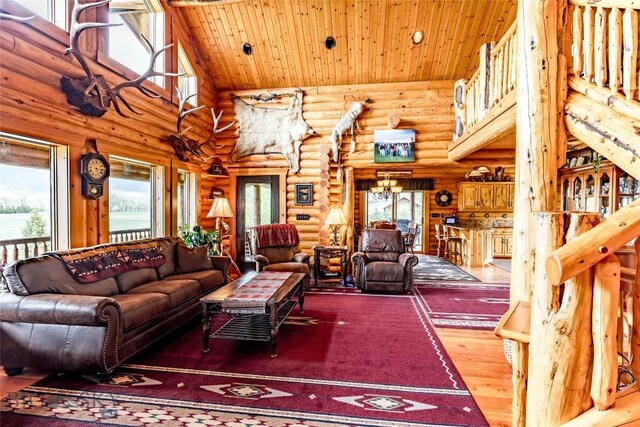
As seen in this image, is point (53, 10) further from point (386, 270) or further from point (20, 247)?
point (386, 270)

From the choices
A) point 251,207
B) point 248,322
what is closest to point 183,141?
point 251,207

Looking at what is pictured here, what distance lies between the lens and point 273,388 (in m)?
2.39

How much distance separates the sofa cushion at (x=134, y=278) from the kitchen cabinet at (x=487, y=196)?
8.60 m

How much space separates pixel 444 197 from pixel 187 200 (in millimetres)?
7580

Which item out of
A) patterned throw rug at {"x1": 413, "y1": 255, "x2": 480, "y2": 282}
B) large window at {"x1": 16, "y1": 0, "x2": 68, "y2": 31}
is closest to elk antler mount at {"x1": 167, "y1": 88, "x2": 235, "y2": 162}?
large window at {"x1": 16, "y1": 0, "x2": 68, "y2": 31}

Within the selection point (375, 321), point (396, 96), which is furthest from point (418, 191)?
point (375, 321)

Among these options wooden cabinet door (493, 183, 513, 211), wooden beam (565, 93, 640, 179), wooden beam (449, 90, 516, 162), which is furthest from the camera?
wooden cabinet door (493, 183, 513, 211)

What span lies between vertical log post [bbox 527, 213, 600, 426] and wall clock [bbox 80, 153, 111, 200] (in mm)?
4170

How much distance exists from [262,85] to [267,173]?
1789 millimetres

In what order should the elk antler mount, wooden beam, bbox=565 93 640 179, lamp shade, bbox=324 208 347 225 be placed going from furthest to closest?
lamp shade, bbox=324 208 347 225, the elk antler mount, wooden beam, bbox=565 93 640 179

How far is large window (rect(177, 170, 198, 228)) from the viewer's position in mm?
6078

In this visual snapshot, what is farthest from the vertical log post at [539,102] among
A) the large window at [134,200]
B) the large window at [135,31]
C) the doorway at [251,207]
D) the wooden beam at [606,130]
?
the doorway at [251,207]

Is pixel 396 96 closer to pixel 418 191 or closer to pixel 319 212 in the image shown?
pixel 319 212

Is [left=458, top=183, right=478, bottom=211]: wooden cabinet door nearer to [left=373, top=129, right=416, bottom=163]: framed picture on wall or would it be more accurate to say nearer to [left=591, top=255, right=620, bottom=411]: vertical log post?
[left=373, top=129, right=416, bottom=163]: framed picture on wall
